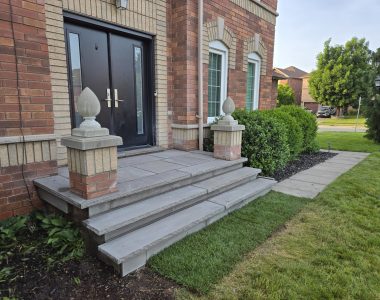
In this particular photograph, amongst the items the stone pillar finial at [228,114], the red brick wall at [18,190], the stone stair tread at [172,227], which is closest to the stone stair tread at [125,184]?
the red brick wall at [18,190]

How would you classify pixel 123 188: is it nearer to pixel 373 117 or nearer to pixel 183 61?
pixel 183 61

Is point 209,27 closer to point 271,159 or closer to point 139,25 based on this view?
point 139,25

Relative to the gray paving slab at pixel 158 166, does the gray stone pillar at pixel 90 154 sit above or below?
above

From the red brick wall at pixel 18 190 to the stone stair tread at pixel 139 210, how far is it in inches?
41.6

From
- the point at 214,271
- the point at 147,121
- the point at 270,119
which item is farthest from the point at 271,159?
the point at 214,271

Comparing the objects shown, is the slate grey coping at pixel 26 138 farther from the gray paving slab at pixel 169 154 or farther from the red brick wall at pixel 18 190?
the gray paving slab at pixel 169 154

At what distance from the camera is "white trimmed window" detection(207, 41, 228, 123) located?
5543 millimetres

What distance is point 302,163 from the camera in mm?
6352

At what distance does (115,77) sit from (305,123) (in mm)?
5155

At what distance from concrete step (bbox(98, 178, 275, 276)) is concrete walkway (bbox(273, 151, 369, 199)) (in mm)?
1113

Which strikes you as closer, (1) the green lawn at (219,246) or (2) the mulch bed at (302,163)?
(1) the green lawn at (219,246)

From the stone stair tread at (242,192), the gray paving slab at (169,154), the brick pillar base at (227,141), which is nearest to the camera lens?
the stone stair tread at (242,192)

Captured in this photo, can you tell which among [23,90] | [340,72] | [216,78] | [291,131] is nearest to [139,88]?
[216,78]

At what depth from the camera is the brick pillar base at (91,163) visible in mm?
2385
